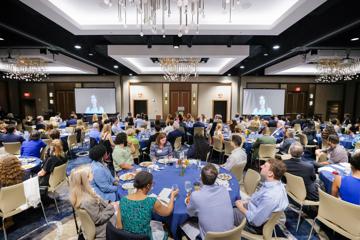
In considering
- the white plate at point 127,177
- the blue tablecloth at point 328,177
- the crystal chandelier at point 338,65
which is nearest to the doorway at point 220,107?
the crystal chandelier at point 338,65

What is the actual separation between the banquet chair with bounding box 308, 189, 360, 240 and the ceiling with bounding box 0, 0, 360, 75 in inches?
115

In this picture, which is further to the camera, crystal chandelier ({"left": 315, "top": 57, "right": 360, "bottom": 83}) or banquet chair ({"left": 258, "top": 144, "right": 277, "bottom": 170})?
crystal chandelier ({"left": 315, "top": 57, "right": 360, "bottom": 83})

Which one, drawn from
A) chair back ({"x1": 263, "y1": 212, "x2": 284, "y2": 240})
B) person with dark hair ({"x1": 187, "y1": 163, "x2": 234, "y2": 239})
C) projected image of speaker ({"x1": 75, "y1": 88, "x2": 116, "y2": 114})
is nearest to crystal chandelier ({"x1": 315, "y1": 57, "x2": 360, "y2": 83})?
chair back ({"x1": 263, "y1": 212, "x2": 284, "y2": 240})

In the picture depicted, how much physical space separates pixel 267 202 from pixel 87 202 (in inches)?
75.0

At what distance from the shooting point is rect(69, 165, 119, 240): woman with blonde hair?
7.10 feet

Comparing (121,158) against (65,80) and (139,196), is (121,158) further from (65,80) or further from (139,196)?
(65,80)

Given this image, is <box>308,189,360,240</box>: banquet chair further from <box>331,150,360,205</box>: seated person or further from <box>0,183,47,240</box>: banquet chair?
<box>0,183,47,240</box>: banquet chair

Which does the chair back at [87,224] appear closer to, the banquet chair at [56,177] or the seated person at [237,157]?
the banquet chair at [56,177]

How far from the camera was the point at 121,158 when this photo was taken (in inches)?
149

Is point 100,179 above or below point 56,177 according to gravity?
above

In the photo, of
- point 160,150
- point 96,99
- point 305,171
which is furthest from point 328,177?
point 96,99

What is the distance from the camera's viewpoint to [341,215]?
2.39m

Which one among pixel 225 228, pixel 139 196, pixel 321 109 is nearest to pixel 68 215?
pixel 139 196

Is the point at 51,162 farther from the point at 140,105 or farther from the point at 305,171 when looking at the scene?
the point at 140,105
